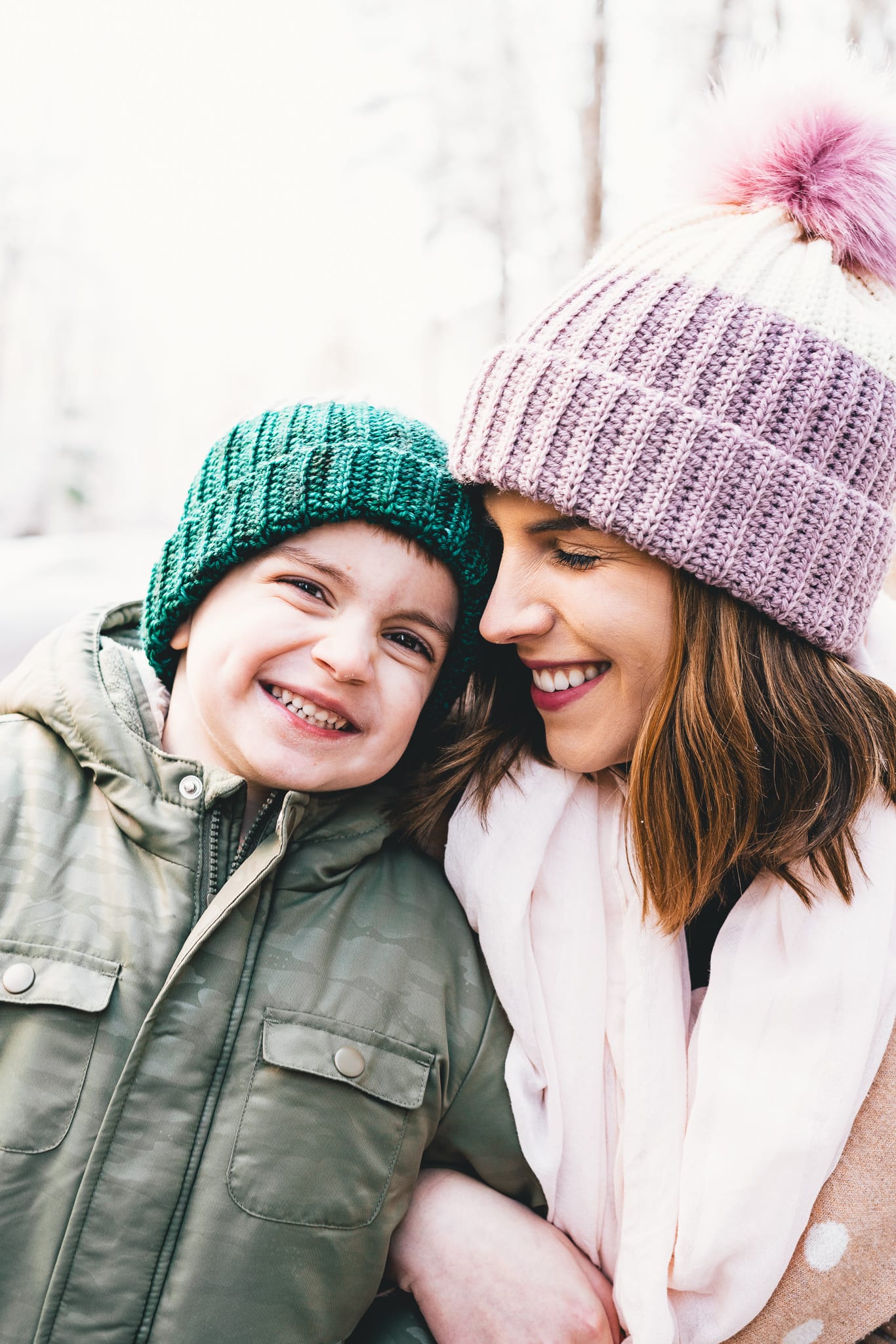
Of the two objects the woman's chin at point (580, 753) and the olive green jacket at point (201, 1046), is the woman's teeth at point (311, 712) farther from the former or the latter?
the woman's chin at point (580, 753)

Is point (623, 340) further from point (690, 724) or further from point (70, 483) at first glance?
point (70, 483)

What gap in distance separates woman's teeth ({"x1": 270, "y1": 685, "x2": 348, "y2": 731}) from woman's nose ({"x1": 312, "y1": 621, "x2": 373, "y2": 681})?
0.06 metres

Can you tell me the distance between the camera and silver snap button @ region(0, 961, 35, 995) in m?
1.22

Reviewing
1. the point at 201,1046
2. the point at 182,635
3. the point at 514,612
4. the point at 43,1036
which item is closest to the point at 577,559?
the point at 514,612

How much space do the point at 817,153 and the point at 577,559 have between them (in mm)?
680

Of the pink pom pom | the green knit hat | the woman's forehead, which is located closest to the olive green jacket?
the green knit hat

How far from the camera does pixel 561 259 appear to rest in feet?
17.3

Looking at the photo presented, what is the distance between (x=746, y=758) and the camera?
132cm

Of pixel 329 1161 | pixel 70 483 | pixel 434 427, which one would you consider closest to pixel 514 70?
pixel 70 483

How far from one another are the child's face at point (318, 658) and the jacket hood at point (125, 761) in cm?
6

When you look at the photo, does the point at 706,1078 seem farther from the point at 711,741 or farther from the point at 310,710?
the point at 310,710

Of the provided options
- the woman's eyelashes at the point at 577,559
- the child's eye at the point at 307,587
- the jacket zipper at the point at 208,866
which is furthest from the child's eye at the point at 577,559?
the jacket zipper at the point at 208,866

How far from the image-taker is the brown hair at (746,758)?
1291mm

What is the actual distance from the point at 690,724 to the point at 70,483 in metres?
4.09
